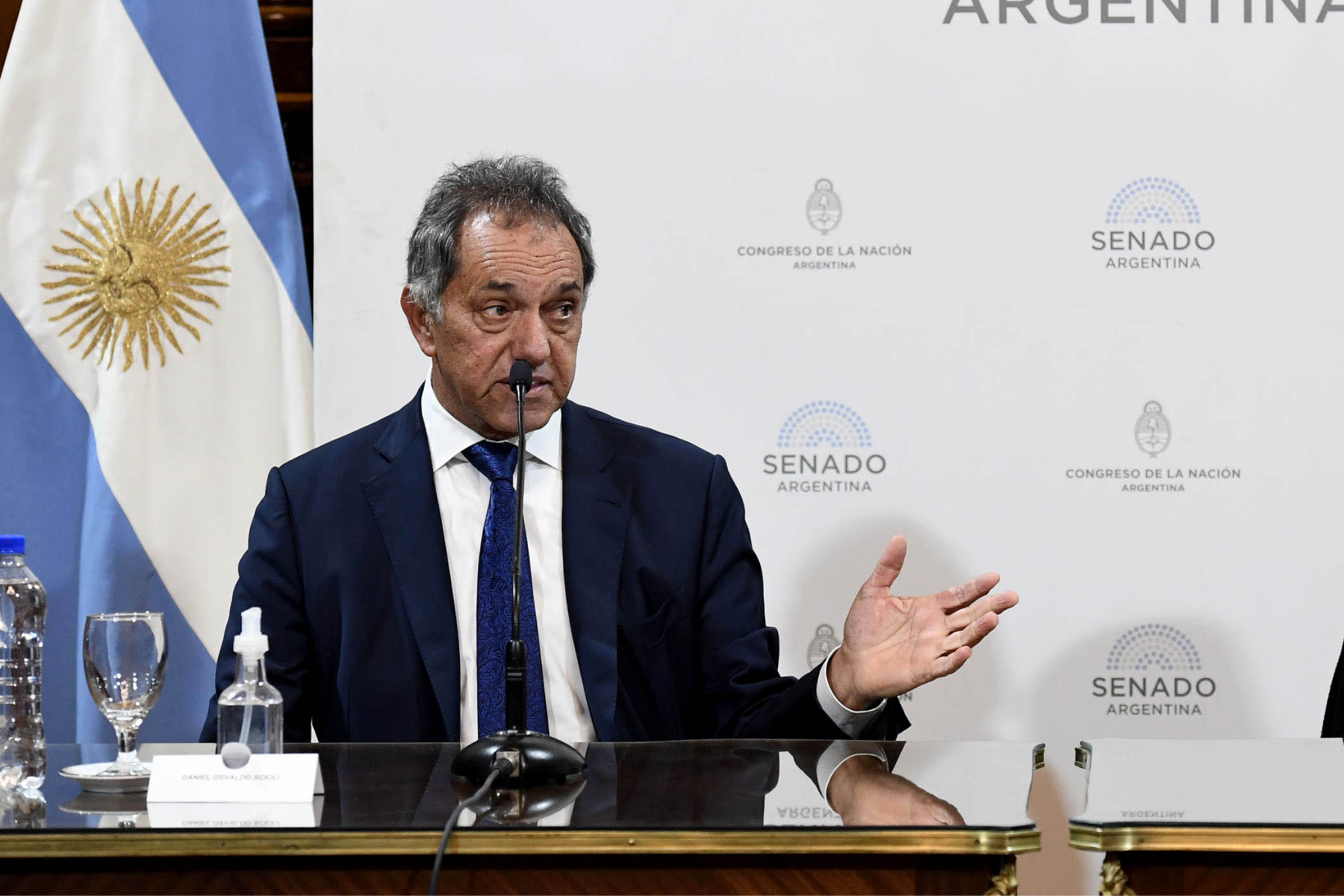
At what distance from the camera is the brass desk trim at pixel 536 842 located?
124cm

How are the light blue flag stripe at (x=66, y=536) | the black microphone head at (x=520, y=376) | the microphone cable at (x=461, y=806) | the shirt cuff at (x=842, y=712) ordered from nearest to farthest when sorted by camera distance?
the microphone cable at (x=461, y=806) < the black microphone head at (x=520, y=376) < the shirt cuff at (x=842, y=712) < the light blue flag stripe at (x=66, y=536)

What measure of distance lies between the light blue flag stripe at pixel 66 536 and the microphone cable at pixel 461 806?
168 cm

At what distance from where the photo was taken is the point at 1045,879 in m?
3.10

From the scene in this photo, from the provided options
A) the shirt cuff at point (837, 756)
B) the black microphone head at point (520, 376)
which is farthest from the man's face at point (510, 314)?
the shirt cuff at point (837, 756)

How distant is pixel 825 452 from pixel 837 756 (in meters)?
1.50

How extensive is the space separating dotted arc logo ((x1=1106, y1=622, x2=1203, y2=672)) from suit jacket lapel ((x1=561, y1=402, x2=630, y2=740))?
136cm

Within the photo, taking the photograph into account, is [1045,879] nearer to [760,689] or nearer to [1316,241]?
[760,689]

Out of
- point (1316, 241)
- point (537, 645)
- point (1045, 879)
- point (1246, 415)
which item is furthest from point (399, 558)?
point (1316, 241)

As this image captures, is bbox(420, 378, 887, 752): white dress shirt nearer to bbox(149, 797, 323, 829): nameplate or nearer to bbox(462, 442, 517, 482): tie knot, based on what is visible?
bbox(462, 442, 517, 482): tie knot

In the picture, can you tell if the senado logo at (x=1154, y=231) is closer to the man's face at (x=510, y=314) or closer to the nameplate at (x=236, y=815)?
the man's face at (x=510, y=314)

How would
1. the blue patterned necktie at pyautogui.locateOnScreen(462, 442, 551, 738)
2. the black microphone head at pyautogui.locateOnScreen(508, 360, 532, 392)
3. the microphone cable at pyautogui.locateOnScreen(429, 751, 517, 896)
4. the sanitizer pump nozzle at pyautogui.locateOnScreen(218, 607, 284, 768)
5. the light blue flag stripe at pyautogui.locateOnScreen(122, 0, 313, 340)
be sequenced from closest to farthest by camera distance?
the microphone cable at pyautogui.locateOnScreen(429, 751, 517, 896), the sanitizer pump nozzle at pyautogui.locateOnScreen(218, 607, 284, 768), the black microphone head at pyautogui.locateOnScreen(508, 360, 532, 392), the blue patterned necktie at pyautogui.locateOnScreen(462, 442, 551, 738), the light blue flag stripe at pyautogui.locateOnScreen(122, 0, 313, 340)

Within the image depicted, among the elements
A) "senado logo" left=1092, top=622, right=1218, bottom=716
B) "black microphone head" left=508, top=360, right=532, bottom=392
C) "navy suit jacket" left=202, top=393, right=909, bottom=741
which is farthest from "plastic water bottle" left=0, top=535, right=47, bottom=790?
"senado logo" left=1092, top=622, right=1218, bottom=716

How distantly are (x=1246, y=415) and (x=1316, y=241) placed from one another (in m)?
0.41

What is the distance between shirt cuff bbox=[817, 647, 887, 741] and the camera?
6.39 feet
